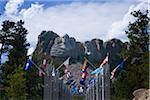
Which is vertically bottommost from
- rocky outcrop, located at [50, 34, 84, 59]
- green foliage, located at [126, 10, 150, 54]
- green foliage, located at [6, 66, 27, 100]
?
green foliage, located at [6, 66, 27, 100]

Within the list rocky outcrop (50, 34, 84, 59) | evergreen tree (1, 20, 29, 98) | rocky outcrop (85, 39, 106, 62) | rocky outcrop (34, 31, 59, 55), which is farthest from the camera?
rocky outcrop (34, 31, 59, 55)

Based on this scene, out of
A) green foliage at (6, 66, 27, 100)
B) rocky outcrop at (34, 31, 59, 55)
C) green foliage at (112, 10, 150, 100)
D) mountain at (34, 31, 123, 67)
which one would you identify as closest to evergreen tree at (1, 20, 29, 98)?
green foliage at (6, 66, 27, 100)

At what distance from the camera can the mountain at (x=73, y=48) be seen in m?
84.6

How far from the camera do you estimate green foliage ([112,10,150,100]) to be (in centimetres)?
4025

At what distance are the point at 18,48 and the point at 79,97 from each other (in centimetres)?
1015

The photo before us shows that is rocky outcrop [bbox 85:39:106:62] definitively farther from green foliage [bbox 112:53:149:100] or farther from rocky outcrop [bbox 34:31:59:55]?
green foliage [bbox 112:53:149:100]

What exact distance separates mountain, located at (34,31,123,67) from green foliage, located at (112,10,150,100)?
3849 centimetres

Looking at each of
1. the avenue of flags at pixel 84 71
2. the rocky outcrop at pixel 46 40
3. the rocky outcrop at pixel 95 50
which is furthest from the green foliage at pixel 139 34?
the rocky outcrop at pixel 46 40

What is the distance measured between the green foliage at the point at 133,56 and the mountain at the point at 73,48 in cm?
3849

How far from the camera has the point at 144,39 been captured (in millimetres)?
42531

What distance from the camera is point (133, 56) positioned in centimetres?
4312

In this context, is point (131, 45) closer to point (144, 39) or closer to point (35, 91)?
point (144, 39)

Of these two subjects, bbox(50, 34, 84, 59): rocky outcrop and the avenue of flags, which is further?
bbox(50, 34, 84, 59): rocky outcrop

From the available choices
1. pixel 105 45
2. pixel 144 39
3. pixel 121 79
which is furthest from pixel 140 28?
pixel 105 45
